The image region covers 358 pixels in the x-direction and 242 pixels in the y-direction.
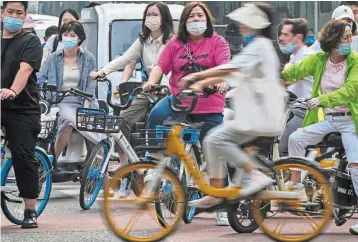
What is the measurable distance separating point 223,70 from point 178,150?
654mm

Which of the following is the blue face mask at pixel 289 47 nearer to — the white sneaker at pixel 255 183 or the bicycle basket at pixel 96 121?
the bicycle basket at pixel 96 121

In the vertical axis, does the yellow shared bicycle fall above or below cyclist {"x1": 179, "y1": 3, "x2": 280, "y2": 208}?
below

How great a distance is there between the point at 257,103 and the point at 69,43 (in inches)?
172

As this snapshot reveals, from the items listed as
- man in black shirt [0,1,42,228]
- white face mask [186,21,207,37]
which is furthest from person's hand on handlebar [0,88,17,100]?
white face mask [186,21,207,37]

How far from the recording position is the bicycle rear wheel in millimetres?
9164

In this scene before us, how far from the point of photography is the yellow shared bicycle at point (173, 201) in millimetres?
7848

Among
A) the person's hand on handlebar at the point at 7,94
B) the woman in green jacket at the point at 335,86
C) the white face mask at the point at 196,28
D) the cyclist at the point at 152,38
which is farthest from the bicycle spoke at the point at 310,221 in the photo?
the cyclist at the point at 152,38

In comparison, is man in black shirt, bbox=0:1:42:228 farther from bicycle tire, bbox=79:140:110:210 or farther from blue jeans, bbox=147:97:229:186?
bicycle tire, bbox=79:140:110:210

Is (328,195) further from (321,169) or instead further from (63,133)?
(63,133)

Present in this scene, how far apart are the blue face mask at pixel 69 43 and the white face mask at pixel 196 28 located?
2421 mm

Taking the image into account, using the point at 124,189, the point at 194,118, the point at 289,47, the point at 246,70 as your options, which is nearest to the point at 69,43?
the point at 289,47

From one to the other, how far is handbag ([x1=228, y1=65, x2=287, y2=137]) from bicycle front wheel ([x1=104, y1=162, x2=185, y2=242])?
67cm

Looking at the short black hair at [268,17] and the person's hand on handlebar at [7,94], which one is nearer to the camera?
the short black hair at [268,17]

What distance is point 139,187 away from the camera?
796 cm
